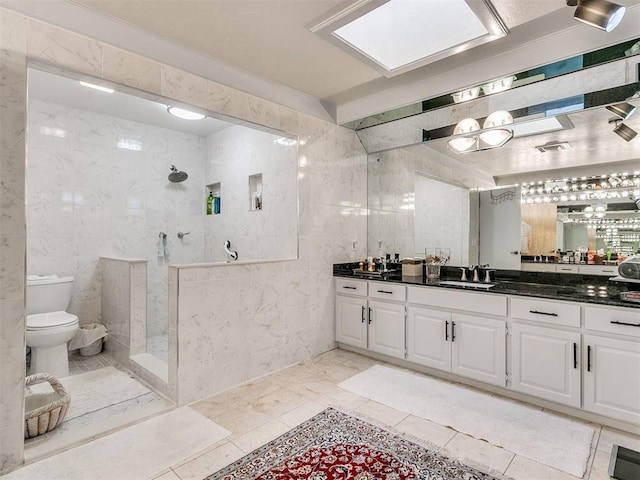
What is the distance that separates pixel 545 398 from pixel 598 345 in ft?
1.69

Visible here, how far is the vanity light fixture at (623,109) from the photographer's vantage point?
7.60 ft

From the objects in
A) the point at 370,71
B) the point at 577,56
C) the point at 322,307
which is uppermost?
the point at 370,71

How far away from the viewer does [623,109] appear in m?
2.35

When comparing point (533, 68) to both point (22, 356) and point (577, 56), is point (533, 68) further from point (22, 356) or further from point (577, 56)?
point (22, 356)

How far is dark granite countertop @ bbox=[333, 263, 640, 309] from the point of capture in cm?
227

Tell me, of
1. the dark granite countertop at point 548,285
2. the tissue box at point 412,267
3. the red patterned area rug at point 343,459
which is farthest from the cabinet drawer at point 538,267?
the red patterned area rug at point 343,459

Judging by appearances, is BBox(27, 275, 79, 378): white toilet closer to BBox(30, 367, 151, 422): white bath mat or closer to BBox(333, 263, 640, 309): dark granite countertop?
BBox(30, 367, 151, 422): white bath mat

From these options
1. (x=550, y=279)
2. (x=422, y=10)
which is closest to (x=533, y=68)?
(x=422, y=10)

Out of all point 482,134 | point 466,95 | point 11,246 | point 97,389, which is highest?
point 466,95

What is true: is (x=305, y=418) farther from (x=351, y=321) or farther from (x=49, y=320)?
(x=49, y=320)

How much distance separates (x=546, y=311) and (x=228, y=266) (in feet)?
7.78

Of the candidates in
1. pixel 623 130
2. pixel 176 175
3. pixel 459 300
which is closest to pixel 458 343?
pixel 459 300

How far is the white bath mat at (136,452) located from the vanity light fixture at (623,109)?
3.38 m

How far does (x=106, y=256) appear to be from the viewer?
3.74m
